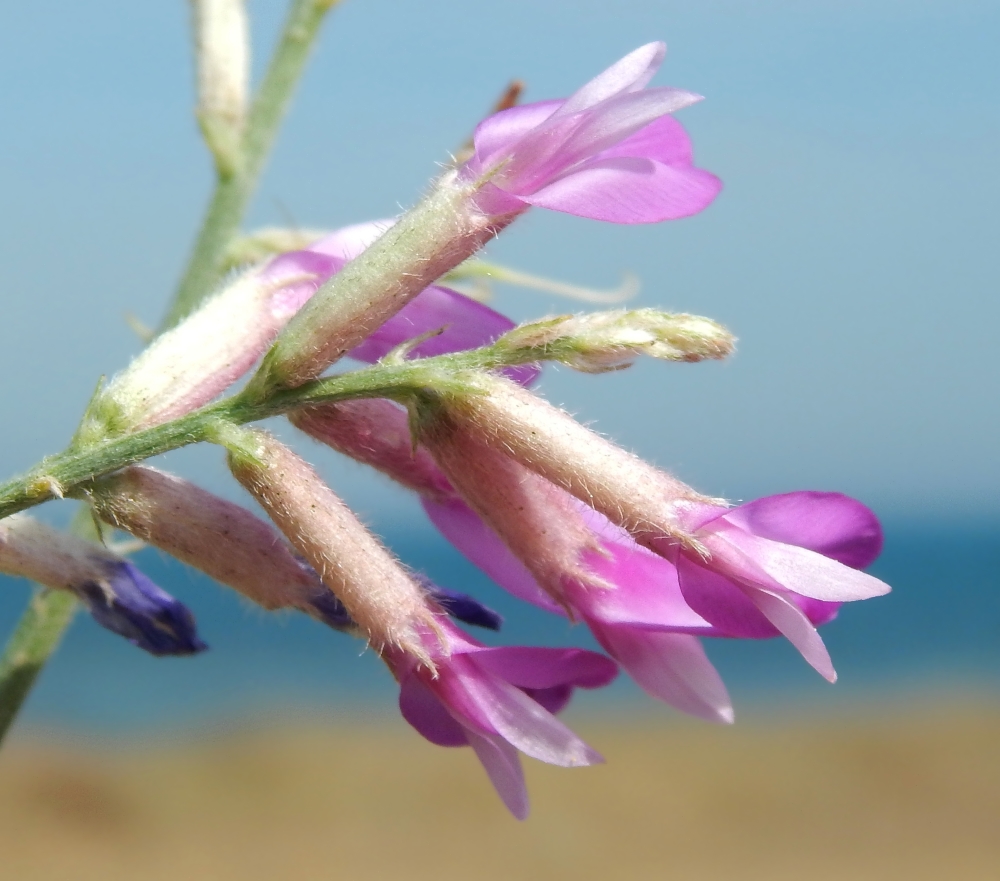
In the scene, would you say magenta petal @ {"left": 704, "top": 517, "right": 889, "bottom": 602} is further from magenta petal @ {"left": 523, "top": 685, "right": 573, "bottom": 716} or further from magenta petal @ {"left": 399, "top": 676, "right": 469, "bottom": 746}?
magenta petal @ {"left": 399, "top": 676, "right": 469, "bottom": 746}

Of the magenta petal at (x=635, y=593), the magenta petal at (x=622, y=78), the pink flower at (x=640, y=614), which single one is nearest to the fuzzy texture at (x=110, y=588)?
the pink flower at (x=640, y=614)

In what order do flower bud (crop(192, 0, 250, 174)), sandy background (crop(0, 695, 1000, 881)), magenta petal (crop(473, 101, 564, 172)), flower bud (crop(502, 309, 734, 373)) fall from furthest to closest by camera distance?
sandy background (crop(0, 695, 1000, 881))
flower bud (crop(192, 0, 250, 174))
magenta petal (crop(473, 101, 564, 172))
flower bud (crop(502, 309, 734, 373))

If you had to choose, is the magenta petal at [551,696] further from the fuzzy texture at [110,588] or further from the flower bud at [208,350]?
the flower bud at [208,350]

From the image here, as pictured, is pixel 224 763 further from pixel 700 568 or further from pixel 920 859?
pixel 700 568

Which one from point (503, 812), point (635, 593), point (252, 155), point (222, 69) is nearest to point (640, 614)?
point (635, 593)

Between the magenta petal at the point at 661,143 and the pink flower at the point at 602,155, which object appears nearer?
the pink flower at the point at 602,155

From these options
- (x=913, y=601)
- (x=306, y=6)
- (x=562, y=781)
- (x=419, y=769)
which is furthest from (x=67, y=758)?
(x=913, y=601)

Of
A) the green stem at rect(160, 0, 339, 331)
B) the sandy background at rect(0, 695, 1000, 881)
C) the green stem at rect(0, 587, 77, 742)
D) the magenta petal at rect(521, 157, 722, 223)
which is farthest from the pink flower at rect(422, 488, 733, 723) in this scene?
the sandy background at rect(0, 695, 1000, 881)

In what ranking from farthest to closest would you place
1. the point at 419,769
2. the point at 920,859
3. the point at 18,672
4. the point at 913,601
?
the point at 913,601 → the point at 419,769 → the point at 920,859 → the point at 18,672
